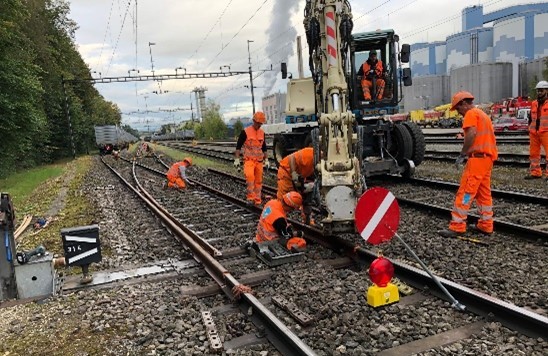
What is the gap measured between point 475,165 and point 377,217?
2.47 metres

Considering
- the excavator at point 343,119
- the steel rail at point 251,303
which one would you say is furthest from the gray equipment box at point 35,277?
the excavator at point 343,119

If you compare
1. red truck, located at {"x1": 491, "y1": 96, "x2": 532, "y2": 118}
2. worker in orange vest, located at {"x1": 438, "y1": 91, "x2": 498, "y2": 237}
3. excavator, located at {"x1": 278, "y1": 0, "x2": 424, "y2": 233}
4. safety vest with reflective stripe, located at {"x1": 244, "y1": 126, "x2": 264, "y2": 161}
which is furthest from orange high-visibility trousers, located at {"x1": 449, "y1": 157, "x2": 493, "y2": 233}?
red truck, located at {"x1": 491, "y1": 96, "x2": 532, "y2": 118}

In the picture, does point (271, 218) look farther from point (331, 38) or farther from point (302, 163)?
point (331, 38)

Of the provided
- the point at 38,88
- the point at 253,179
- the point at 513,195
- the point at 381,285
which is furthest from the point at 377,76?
the point at 38,88

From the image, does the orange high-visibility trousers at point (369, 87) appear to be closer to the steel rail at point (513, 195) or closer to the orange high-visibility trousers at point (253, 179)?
the steel rail at point (513, 195)

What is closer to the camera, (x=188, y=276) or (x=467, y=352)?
(x=467, y=352)

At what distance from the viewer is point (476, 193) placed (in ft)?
20.0

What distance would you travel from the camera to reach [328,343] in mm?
3520

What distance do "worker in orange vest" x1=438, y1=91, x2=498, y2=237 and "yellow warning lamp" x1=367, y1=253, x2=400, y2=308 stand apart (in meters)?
2.43

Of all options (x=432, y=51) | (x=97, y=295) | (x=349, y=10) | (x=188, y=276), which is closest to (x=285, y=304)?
(x=188, y=276)

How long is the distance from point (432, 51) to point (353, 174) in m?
92.1

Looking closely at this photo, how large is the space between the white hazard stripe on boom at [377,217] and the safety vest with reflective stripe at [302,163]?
2.28 metres

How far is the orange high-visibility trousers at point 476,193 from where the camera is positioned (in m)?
6.01

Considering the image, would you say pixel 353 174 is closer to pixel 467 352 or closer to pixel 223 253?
pixel 223 253
